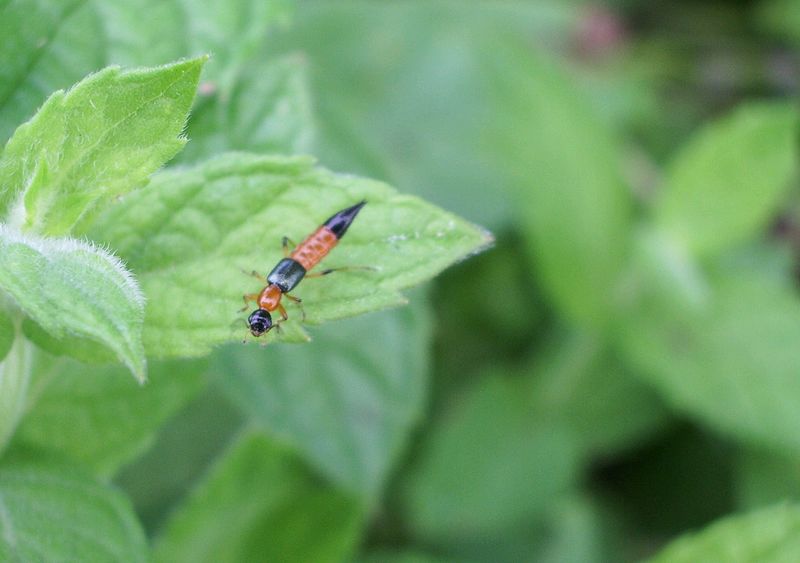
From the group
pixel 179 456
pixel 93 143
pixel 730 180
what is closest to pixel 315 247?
pixel 93 143

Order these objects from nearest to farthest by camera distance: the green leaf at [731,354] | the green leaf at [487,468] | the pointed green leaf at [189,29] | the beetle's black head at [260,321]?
the beetle's black head at [260,321]
the pointed green leaf at [189,29]
the green leaf at [731,354]
the green leaf at [487,468]

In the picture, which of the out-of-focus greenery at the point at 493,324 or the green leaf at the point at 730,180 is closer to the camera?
the out-of-focus greenery at the point at 493,324

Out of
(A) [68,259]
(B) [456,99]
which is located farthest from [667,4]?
(A) [68,259]

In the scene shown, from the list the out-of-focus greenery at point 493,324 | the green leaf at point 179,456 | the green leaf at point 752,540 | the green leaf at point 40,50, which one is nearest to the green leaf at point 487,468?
the out-of-focus greenery at point 493,324

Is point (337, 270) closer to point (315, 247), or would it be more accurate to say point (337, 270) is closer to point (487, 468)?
point (315, 247)

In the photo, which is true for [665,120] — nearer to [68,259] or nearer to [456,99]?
[456,99]

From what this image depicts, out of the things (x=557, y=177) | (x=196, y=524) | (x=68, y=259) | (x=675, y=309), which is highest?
(x=68, y=259)

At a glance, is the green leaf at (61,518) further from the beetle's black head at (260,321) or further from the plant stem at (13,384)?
the beetle's black head at (260,321)

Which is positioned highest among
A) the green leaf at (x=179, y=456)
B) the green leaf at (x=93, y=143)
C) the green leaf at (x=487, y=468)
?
the green leaf at (x=93, y=143)
